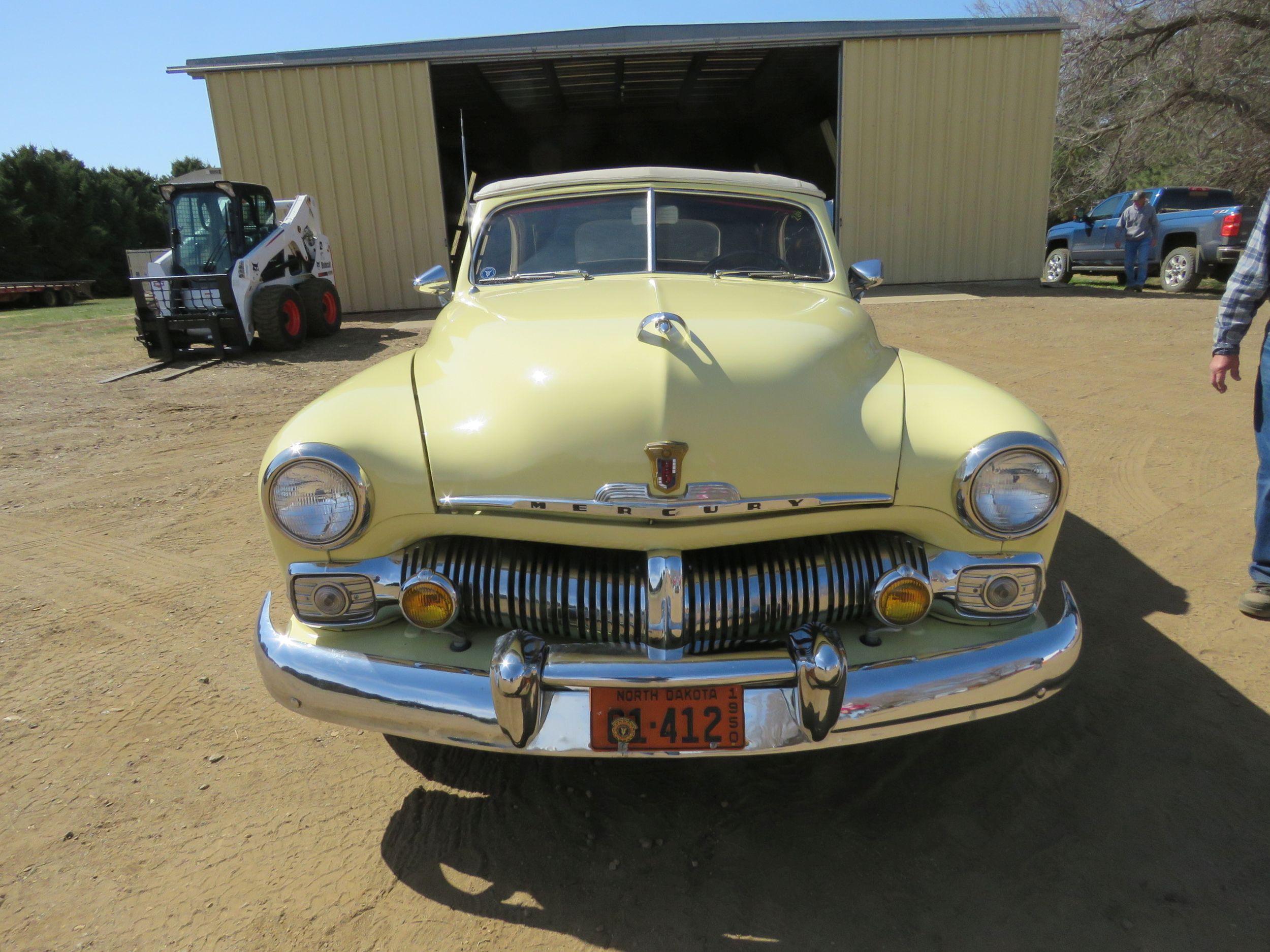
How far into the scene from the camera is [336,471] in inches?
78.6

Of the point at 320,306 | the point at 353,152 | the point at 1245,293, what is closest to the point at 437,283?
the point at 1245,293

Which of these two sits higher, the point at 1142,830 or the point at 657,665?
the point at 657,665

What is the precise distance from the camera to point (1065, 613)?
2090 mm

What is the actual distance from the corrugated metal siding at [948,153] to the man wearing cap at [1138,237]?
161 cm

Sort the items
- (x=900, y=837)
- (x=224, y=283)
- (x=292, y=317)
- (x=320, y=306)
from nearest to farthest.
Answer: (x=900, y=837), (x=224, y=283), (x=292, y=317), (x=320, y=306)

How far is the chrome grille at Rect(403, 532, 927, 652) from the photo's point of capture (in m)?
1.95

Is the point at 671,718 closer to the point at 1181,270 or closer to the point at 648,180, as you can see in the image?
the point at 648,180

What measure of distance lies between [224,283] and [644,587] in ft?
32.4

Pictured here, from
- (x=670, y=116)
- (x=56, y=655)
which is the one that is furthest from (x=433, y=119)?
(x=56, y=655)

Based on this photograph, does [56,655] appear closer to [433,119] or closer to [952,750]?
[952,750]

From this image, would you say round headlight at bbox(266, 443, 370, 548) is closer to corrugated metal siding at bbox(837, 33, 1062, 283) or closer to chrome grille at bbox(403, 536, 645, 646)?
chrome grille at bbox(403, 536, 645, 646)

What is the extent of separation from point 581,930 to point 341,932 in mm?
547

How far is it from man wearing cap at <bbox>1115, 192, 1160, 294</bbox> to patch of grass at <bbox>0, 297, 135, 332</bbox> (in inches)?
766

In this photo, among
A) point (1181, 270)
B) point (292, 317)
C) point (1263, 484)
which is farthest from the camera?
point (1181, 270)
